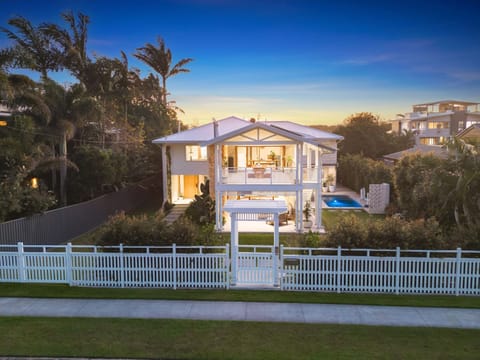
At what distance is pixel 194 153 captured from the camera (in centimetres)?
2638

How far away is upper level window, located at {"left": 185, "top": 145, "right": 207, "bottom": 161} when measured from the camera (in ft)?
84.9

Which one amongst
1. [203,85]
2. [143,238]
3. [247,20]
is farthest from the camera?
[203,85]

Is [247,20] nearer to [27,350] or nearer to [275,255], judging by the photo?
[275,255]

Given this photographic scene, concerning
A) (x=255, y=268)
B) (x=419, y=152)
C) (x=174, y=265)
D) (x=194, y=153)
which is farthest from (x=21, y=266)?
(x=419, y=152)

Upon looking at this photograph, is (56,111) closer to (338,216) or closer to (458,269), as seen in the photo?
(338,216)

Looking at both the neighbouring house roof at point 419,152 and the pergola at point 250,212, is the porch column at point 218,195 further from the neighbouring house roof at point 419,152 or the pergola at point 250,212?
the neighbouring house roof at point 419,152

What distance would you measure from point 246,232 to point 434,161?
10092 mm

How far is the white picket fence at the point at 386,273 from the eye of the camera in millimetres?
11000

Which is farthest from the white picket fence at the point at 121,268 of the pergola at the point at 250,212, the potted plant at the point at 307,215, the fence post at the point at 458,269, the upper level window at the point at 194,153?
the upper level window at the point at 194,153

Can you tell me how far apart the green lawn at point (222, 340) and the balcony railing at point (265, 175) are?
451 inches

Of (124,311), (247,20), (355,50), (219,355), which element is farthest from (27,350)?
(355,50)

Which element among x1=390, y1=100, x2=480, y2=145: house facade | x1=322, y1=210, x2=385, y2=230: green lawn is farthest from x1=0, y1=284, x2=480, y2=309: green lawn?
x1=390, y1=100, x2=480, y2=145: house facade

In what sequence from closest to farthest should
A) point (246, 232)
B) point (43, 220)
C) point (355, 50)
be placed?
point (43, 220) < point (246, 232) < point (355, 50)

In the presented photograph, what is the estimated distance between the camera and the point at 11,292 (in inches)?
446
